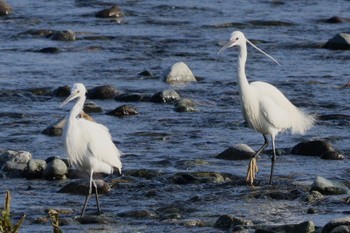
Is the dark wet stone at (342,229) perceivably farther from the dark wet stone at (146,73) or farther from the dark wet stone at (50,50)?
the dark wet stone at (50,50)

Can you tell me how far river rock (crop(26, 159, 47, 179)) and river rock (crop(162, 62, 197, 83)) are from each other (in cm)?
547

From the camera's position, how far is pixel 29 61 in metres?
18.5

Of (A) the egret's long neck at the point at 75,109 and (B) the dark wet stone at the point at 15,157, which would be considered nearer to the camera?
(A) the egret's long neck at the point at 75,109

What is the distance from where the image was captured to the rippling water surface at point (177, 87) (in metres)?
11.8

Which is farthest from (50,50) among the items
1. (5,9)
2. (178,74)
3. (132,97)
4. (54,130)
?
(54,130)

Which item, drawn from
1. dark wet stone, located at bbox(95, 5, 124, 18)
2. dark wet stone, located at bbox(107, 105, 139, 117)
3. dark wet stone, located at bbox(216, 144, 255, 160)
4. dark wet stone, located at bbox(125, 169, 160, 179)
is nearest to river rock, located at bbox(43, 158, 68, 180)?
dark wet stone, located at bbox(125, 169, 160, 179)

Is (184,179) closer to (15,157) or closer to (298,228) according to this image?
(15,157)

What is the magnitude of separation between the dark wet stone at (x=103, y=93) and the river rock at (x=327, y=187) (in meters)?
5.63

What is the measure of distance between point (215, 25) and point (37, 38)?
3.52 metres

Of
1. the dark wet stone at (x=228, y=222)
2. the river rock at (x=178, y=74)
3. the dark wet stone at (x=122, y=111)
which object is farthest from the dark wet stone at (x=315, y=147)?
the river rock at (x=178, y=74)

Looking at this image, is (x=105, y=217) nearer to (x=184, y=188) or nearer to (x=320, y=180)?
(x=184, y=188)

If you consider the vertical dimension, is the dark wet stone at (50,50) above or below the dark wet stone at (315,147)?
below

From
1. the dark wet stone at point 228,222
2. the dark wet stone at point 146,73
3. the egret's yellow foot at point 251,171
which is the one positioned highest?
the dark wet stone at point 228,222

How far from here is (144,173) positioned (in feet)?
39.0
